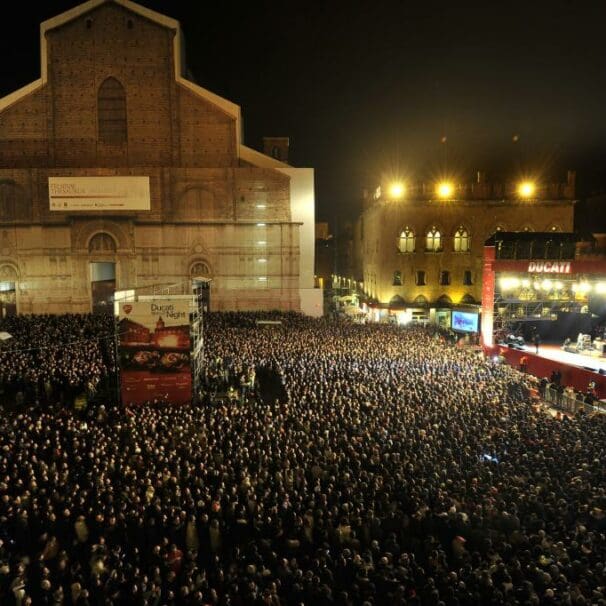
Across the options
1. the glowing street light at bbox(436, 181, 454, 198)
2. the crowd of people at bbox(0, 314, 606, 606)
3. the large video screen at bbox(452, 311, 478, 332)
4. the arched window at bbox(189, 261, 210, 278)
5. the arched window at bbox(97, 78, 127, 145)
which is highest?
the arched window at bbox(97, 78, 127, 145)

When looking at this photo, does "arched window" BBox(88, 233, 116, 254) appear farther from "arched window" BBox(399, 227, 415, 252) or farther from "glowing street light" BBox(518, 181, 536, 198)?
"glowing street light" BBox(518, 181, 536, 198)

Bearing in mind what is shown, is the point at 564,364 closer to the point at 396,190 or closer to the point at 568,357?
the point at 568,357

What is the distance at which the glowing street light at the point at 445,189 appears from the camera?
38.3m

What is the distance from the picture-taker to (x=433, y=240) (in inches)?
1537

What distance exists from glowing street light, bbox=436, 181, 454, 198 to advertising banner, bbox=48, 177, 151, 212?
69.8 ft

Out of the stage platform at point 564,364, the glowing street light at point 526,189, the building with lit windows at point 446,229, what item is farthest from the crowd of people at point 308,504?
the glowing street light at point 526,189

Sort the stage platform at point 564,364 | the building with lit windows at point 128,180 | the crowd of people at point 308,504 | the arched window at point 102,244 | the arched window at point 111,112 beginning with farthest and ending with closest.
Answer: the arched window at point 111,112, the arched window at point 102,244, the building with lit windows at point 128,180, the stage platform at point 564,364, the crowd of people at point 308,504

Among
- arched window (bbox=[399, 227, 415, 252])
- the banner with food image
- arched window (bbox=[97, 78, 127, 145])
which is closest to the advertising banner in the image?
arched window (bbox=[97, 78, 127, 145])

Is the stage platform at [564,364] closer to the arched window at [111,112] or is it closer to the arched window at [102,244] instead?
the arched window at [102,244]

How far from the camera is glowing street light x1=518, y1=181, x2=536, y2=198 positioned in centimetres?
3847

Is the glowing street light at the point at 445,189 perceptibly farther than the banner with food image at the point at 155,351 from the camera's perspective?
Yes

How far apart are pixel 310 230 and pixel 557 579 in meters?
31.4

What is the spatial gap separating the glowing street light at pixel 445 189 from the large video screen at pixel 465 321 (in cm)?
1023

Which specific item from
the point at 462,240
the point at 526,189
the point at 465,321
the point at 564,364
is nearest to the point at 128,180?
the point at 465,321
